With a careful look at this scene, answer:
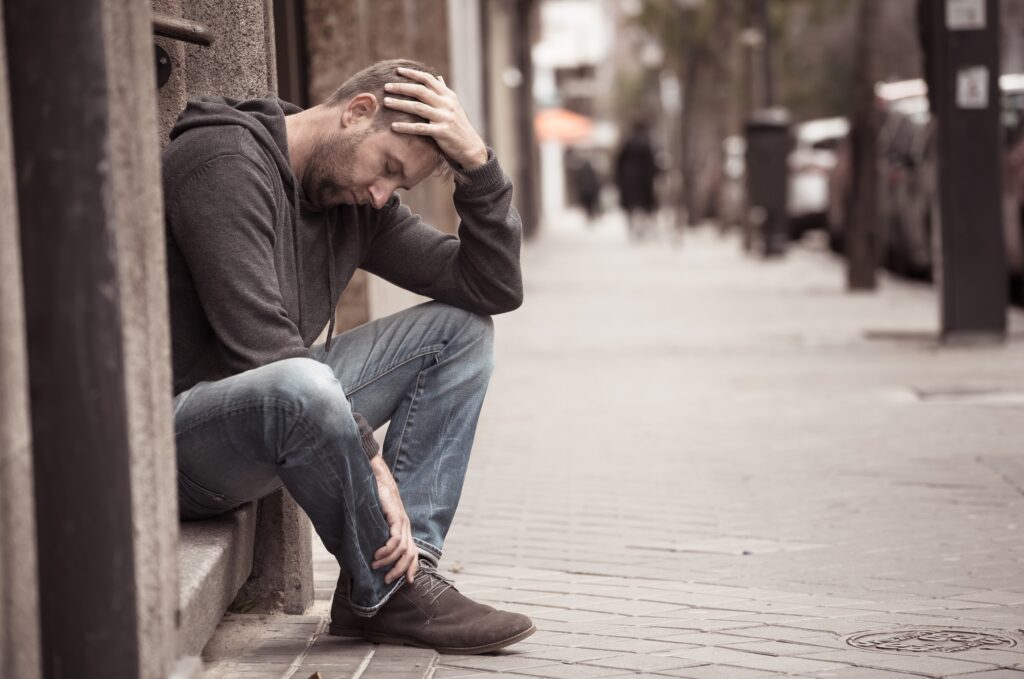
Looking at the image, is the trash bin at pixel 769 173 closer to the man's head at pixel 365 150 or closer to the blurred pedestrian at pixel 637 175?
the blurred pedestrian at pixel 637 175

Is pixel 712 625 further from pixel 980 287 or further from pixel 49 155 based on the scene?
pixel 980 287

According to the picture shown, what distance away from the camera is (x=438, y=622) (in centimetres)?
383

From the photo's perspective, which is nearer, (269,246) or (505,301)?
(269,246)

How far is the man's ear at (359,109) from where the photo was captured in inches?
142

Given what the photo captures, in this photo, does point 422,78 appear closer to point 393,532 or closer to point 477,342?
point 477,342

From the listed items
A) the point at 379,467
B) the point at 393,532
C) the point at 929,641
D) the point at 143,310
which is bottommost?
the point at 929,641

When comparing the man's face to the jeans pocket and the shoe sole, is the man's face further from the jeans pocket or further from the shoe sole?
the shoe sole

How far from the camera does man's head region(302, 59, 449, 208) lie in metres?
3.62

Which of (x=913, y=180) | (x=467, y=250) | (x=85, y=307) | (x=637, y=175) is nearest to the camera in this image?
(x=85, y=307)

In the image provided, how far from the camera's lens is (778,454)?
677cm

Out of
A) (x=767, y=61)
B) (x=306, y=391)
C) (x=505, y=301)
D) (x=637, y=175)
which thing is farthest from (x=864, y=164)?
(x=637, y=175)

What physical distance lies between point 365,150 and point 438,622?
1045mm

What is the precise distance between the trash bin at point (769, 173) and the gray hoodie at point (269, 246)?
1750 centimetres

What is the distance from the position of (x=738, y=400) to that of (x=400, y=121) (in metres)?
5.02
